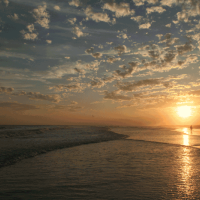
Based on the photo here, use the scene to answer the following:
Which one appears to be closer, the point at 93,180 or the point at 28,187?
the point at 28,187

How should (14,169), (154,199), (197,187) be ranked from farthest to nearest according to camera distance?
(14,169)
(197,187)
(154,199)

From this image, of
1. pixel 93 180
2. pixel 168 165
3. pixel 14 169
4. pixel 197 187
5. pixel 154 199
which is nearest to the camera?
pixel 154 199

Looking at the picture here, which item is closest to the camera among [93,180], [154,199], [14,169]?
[154,199]

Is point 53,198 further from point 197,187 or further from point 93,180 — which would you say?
point 197,187

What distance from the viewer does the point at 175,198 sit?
23.3 feet

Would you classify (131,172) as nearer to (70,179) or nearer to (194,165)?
(70,179)

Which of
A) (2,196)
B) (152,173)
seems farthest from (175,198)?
(2,196)

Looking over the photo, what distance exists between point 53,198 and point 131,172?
548 centimetres

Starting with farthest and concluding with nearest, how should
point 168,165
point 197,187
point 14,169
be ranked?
point 168,165 → point 14,169 → point 197,187

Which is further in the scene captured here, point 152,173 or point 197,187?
point 152,173

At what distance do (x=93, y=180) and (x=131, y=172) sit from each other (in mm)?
2821

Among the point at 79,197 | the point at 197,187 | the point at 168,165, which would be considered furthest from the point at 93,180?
the point at 168,165

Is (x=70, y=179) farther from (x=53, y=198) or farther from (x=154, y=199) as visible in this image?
(x=154, y=199)

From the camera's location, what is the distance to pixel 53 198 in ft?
23.5
